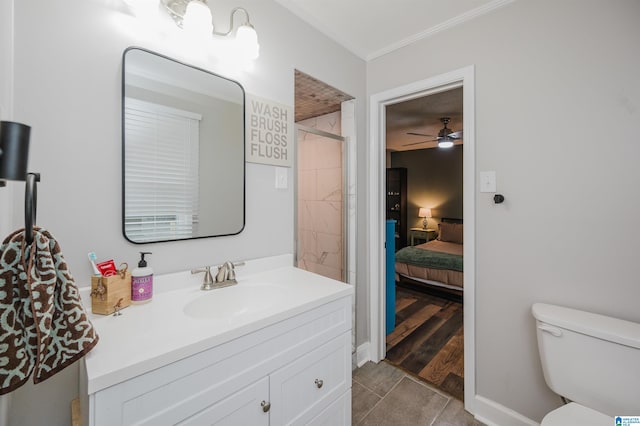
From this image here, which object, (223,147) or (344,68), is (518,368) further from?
(344,68)

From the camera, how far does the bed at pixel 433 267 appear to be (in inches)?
137

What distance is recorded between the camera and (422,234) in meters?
5.82

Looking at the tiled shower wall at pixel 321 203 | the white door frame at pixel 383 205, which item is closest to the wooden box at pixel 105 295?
the tiled shower wall at pixel 321 203

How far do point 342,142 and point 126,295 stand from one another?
166 centimetres

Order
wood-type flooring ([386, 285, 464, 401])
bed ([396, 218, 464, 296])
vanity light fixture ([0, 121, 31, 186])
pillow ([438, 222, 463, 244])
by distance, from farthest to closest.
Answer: pillow ([438, 222, 463, 244]) < bed ([396, 218, 464, 296]) < wood-type flooring ([386, 285, 464, 401]) < vanity light fixture ([0, 121, 31, 186])

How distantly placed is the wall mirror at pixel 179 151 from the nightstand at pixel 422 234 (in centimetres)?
511

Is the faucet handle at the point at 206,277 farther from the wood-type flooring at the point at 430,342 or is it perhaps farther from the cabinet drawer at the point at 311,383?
the wood-type flooring at the point at 430,342

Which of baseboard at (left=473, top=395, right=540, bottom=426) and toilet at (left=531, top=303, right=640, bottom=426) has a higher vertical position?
toilet at (left=531, top=303, right=640, bottom=426)

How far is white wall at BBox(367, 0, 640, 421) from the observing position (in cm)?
123

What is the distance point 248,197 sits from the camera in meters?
1.45

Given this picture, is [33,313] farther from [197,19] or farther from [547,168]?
[547,168]

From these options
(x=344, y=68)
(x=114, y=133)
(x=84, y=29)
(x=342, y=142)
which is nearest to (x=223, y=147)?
(x=114, y=133)

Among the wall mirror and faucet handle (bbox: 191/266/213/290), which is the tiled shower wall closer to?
the wall mirror

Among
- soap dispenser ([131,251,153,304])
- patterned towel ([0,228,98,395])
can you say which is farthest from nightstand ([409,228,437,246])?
patterned towel ([0,228,98,395])
